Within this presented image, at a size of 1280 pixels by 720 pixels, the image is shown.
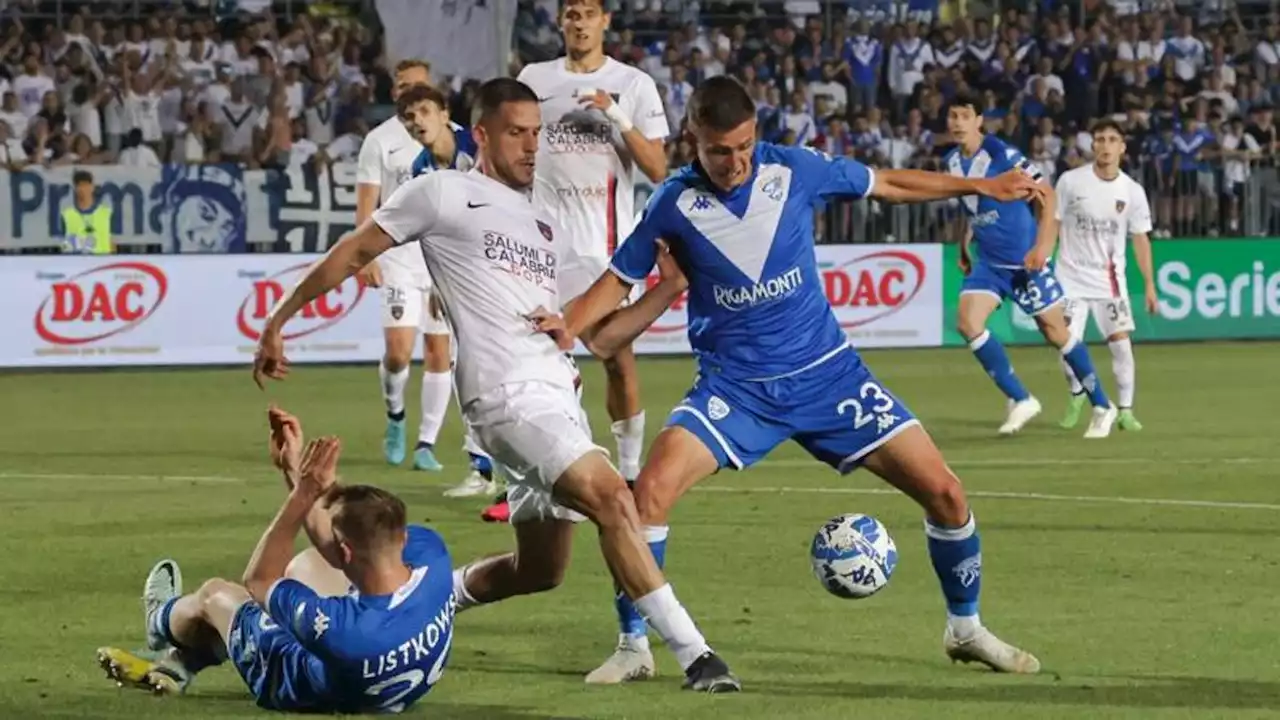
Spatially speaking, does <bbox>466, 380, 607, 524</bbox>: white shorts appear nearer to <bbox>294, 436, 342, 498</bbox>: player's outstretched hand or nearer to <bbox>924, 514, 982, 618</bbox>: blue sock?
<bbox>294, 436, 342, 498</bbox>: player's outstretched hand

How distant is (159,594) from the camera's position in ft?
27.1

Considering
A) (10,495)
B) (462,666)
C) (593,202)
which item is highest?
(593,202)

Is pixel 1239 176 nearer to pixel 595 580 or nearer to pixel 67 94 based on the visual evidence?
pixel 67 94

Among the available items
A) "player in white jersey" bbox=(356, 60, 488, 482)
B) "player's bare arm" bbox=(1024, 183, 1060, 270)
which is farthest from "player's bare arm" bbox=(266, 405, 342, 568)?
"player's bare arm" bbox=(1024, 183, 1060, 270)

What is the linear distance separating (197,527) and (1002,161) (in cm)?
784

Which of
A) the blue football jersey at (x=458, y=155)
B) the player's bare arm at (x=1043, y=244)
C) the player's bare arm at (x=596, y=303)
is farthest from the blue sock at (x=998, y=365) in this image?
the player's bare arm at (x=596, y=303)

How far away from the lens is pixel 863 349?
27.7 metres

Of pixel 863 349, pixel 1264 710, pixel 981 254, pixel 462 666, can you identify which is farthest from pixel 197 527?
pixel 863 349

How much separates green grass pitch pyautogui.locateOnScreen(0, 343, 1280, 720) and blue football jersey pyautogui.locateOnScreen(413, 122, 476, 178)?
190 centimetres

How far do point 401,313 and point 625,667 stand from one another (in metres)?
8.30

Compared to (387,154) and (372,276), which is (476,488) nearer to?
(372,276)

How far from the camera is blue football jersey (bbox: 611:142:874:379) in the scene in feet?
28.2

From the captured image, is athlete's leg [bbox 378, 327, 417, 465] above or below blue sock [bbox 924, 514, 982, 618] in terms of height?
below

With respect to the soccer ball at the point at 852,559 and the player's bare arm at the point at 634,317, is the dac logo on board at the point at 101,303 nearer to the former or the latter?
the player's bare arm at the point at 634,317
